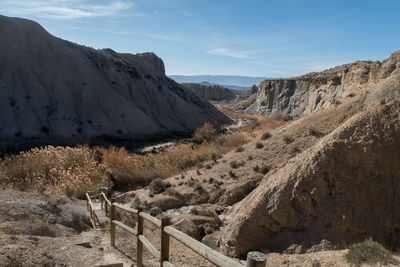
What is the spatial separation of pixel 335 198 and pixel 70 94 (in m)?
37.7

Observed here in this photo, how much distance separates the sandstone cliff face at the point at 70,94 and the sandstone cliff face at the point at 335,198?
99.7ft

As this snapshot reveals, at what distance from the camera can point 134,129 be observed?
4091 cm

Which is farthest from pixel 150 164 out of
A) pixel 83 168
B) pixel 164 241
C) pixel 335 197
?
pixel 164 241

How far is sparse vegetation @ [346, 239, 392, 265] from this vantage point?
5.12m

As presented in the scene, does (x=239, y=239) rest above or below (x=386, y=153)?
below

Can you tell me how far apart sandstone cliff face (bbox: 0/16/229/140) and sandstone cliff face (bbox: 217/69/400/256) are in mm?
30377

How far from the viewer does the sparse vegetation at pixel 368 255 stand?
512 cm

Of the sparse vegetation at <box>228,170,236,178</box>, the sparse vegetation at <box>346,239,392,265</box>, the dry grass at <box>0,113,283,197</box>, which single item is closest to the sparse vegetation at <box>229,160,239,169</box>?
the sparse vegetation at <box>228,170,236,178</box>

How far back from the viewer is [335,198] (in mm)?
7184

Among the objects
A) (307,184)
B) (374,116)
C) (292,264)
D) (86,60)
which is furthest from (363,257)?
(86,60)

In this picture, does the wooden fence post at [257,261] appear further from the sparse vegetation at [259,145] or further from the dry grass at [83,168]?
the dry grass at [83,168]

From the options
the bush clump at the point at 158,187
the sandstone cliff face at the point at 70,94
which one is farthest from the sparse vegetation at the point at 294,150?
the sandstone cliff face at the point at 70,94

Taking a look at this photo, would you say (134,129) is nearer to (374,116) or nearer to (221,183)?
(221,183)

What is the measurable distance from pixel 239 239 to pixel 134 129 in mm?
34740
